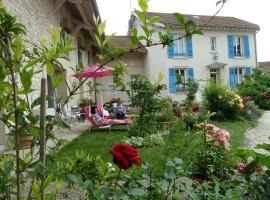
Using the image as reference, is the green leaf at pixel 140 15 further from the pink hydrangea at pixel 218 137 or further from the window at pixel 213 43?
the window at pixel 213 43

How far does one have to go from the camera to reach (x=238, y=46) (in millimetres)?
23062

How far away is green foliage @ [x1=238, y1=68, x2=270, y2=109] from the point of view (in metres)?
15.8

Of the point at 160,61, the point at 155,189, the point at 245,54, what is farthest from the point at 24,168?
the point at 245,54

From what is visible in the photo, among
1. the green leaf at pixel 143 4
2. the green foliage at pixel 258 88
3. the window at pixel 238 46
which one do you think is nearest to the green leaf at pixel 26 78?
the green leaf at pixel 143 4

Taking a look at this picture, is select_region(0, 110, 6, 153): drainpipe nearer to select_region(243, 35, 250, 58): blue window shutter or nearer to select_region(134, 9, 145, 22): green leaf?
select_region(134, 9, 145, 22): green leaf

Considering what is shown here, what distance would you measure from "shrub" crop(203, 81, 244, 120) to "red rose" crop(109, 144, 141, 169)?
1036 centimetres

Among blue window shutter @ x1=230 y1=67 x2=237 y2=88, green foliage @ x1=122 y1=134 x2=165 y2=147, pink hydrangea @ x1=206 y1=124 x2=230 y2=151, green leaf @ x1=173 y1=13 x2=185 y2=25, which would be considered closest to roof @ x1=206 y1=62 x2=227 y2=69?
blue window shutter @ x1=230 y1=67 x2=237 y2=88

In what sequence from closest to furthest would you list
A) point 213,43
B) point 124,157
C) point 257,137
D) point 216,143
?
point 124,157
point 216,143
point 257,137
point 213,43

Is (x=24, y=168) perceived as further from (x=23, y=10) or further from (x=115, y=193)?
(x=23, y=10)

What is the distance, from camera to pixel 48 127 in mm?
1265

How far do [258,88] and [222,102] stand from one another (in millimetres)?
6640

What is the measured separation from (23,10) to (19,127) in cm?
670

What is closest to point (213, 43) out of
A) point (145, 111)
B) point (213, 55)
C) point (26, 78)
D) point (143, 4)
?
point (213, 55)

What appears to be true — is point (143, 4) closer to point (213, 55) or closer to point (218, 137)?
point (218, 137)
